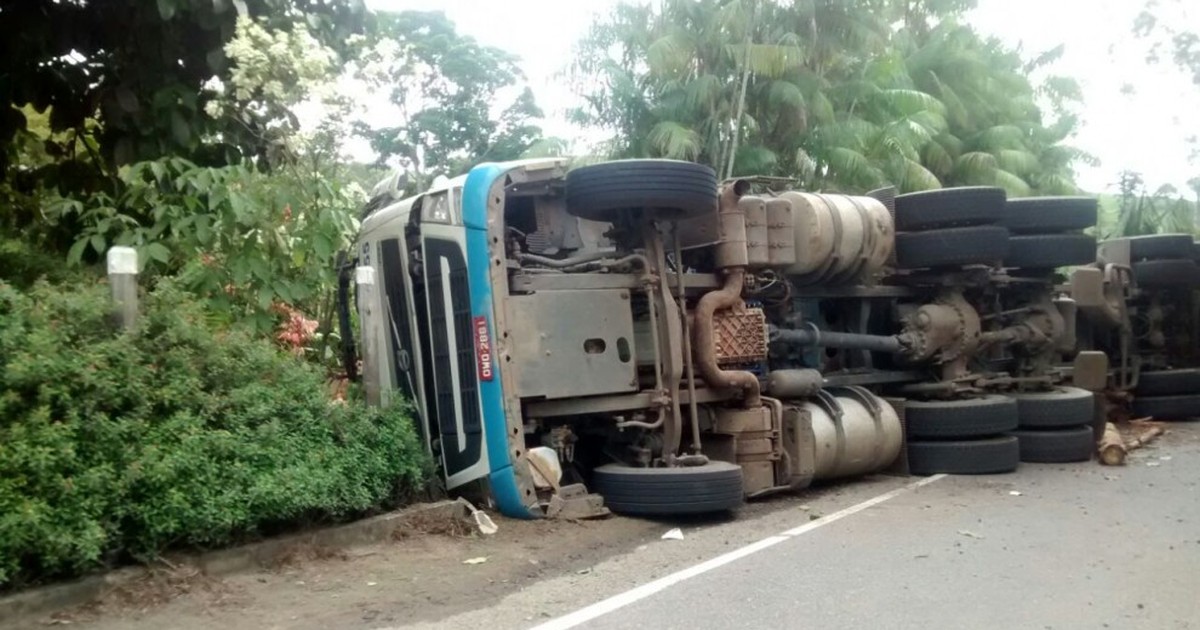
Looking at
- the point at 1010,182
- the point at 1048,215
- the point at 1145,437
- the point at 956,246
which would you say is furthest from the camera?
the point at 1010,182

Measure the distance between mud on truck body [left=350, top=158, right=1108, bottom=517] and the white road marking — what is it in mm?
533

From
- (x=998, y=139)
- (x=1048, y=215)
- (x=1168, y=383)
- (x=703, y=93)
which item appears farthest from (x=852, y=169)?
(x=1048, y=215)

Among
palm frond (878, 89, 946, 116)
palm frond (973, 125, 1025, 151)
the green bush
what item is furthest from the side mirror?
palm frond (973, 125, 1025, 151)

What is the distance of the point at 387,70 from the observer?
7.63 meters

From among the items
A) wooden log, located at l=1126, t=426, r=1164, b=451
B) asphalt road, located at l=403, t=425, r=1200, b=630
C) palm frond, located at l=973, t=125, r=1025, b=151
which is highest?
palm frond, located at l=973, t=125, r=1025, b=151

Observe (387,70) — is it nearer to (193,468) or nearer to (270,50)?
(270,50)

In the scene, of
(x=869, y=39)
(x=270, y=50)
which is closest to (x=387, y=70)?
(x=270, y=50)

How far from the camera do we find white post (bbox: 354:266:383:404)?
6.86m

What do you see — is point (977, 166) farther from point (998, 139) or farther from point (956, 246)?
point (956, 246)

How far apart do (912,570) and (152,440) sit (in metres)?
3.88

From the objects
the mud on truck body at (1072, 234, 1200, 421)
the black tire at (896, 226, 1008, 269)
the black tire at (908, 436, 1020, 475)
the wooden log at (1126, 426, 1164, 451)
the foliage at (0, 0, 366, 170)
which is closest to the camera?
the foliage at (0, 0, 366, 170)

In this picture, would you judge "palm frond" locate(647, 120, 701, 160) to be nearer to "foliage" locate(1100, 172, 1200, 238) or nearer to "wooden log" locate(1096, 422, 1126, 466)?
"foliage" locate(1100, 172, 1200, 238)

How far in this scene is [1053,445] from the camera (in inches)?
391

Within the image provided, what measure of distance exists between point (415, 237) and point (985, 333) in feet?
18.9
